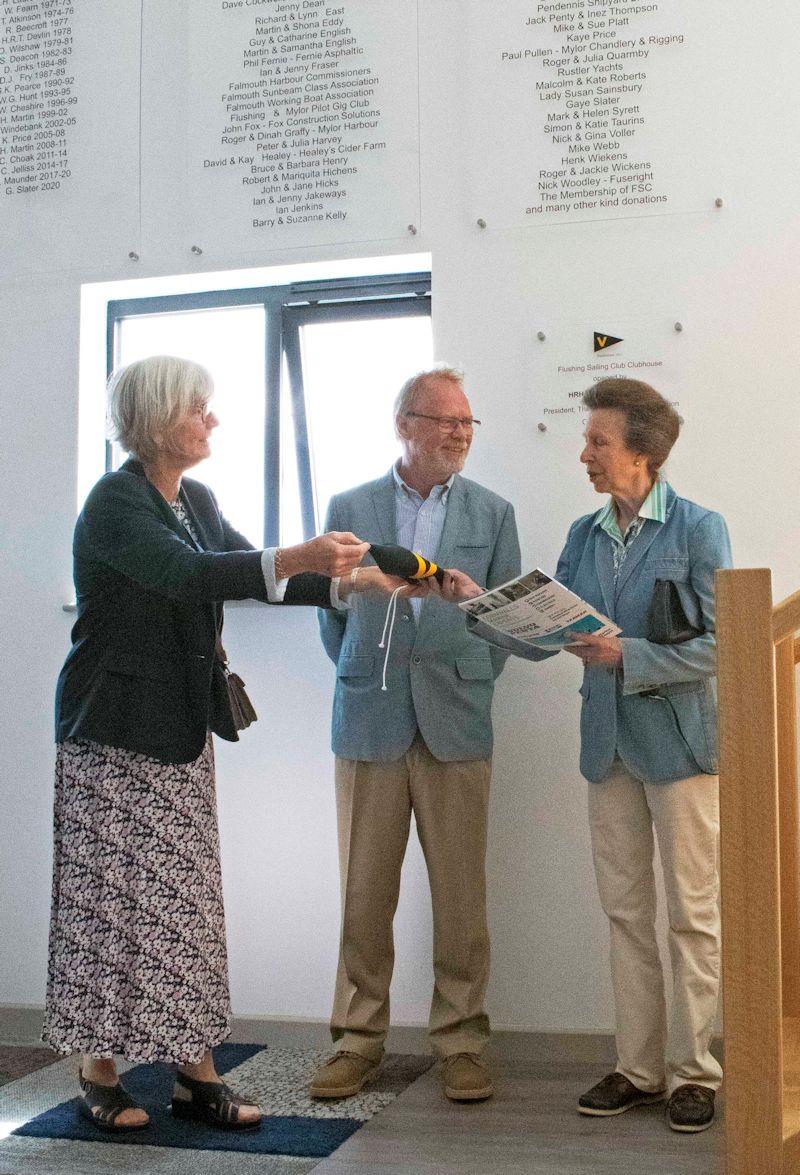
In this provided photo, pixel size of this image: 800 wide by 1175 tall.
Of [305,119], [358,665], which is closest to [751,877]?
[358,665]

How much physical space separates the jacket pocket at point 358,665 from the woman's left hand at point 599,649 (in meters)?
0.56

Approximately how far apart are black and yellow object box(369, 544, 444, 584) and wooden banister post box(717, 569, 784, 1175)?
1.02m

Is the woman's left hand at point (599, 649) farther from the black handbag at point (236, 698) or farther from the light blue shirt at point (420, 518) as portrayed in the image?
the black handbag at point (236, 698)

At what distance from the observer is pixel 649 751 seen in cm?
269

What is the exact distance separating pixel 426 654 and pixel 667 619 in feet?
2.06

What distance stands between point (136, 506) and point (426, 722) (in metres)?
0.87

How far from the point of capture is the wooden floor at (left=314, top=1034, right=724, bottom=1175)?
95.2 inches

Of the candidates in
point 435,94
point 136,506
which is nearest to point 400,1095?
point 136,506

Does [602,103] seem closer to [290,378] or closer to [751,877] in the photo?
[290,378]

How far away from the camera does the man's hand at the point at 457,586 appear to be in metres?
2.79

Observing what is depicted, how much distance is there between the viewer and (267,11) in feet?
11.9

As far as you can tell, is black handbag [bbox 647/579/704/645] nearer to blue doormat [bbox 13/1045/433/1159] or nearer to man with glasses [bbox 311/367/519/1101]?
man with glasses [bbox 311/367/519/1101]

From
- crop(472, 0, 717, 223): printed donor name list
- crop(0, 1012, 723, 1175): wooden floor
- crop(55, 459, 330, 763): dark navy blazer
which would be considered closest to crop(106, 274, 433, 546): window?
crop(472, 0, 717, 223): printed donor name list

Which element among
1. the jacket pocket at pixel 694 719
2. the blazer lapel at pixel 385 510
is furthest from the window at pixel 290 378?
the jacket pocket at pixel 694 719
